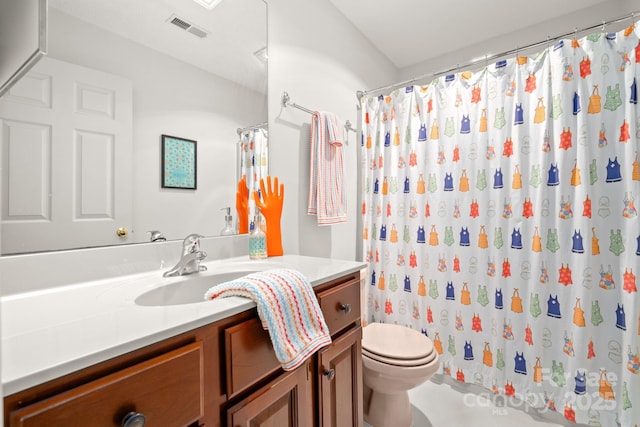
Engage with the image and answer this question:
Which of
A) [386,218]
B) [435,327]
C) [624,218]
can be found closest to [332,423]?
[435,327]

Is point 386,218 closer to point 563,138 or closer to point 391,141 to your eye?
point 391,141

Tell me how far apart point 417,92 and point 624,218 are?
1.29m

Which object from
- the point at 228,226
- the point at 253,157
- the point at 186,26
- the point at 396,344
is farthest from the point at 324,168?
the point at 396,344

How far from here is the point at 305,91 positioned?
171 cm

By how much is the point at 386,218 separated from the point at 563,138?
107 cm

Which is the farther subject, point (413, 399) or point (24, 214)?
point (413, 399)

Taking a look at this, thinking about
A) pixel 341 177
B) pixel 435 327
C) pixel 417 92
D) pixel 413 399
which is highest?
pixel 417 92

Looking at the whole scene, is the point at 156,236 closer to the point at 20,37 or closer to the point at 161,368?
the point at 161,368

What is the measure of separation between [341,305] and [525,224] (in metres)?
1.23

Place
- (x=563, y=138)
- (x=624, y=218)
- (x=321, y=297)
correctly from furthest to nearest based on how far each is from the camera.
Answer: (x=563, y=138) → (x=624, y=218) → (x=321, y=297)

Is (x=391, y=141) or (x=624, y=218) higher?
(x=391, y=141)

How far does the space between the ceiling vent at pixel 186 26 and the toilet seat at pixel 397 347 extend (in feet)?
5.27

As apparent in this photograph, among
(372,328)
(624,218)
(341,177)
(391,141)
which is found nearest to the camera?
(624,218)

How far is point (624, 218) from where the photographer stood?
4.49 ft
